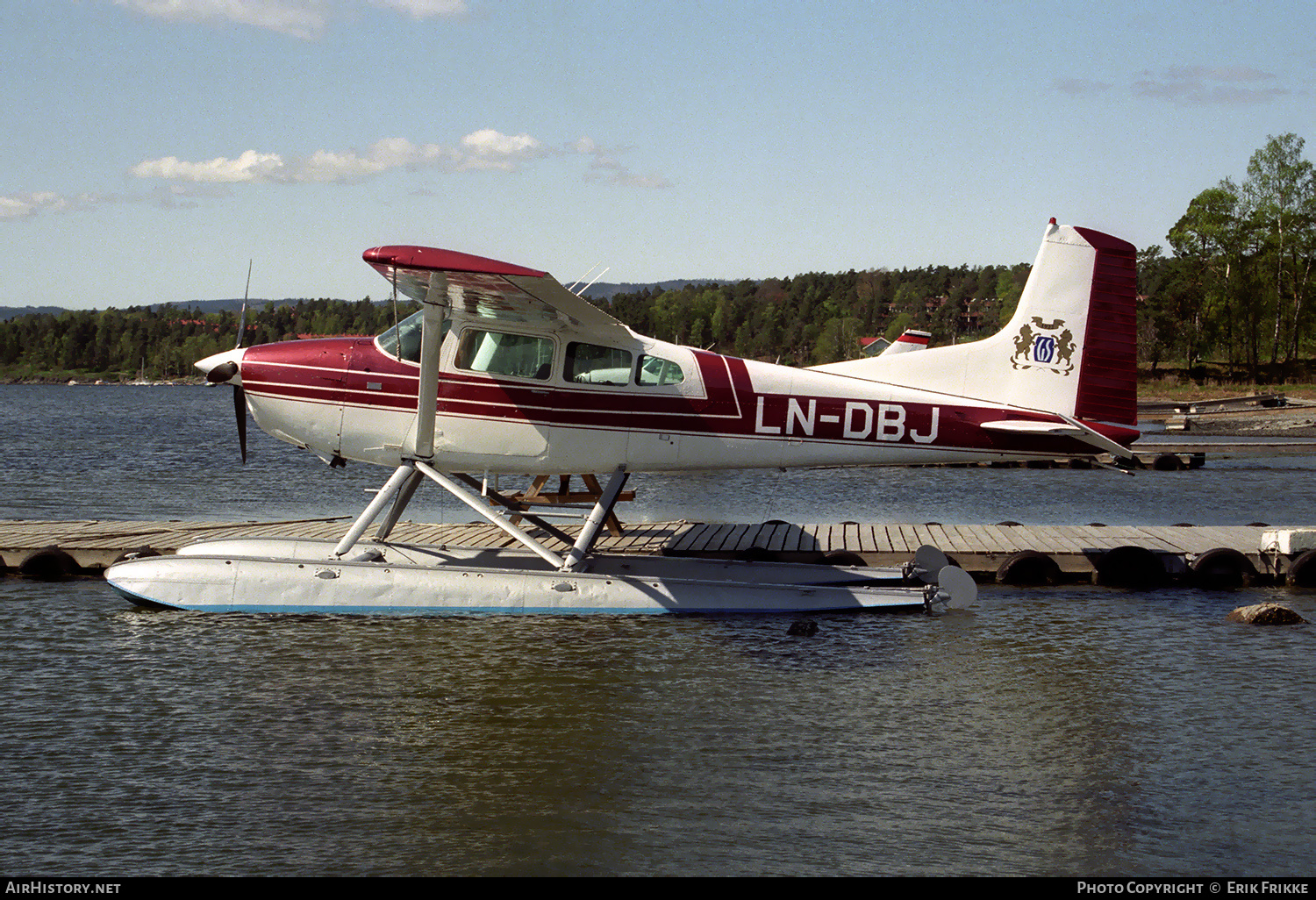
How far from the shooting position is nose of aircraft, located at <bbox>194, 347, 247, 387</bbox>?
1111cm

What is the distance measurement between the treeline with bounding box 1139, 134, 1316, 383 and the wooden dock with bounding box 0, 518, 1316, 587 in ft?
228

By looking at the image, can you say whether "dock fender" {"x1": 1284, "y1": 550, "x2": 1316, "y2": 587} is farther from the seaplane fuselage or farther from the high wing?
the high wing

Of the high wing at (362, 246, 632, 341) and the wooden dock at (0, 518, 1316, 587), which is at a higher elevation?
the high wing at (362, 246, 632, 341)

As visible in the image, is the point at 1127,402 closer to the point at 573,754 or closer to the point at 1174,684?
the point at 1174,684

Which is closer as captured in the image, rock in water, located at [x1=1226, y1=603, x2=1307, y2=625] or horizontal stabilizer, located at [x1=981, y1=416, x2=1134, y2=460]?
rock in water, located at [x1=1226, y1=603, x2=1307, y2=625]

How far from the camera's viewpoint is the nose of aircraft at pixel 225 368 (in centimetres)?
1111

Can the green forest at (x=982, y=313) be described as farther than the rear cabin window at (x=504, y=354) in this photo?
Yes

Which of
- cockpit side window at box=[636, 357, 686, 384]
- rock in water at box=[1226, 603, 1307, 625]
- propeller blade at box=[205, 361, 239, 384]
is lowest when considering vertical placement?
rock in water at box=[1226, 603, 1307, 625]

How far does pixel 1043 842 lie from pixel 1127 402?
647cm

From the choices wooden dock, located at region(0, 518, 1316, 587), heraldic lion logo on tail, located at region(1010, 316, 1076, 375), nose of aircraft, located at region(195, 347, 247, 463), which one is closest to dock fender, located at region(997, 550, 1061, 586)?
wooden dock, located at region(0, 518, 1316, 587)

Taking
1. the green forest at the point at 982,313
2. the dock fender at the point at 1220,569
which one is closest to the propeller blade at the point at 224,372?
the dock fender at the point at 1220,569

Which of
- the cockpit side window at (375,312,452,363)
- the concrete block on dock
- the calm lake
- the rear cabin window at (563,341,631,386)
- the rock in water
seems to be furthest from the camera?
the concrete block on dock

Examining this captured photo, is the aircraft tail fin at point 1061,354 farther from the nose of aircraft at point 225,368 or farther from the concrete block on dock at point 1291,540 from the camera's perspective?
the nose of aircraft at point 225,368

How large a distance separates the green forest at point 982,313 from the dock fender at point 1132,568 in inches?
1923
